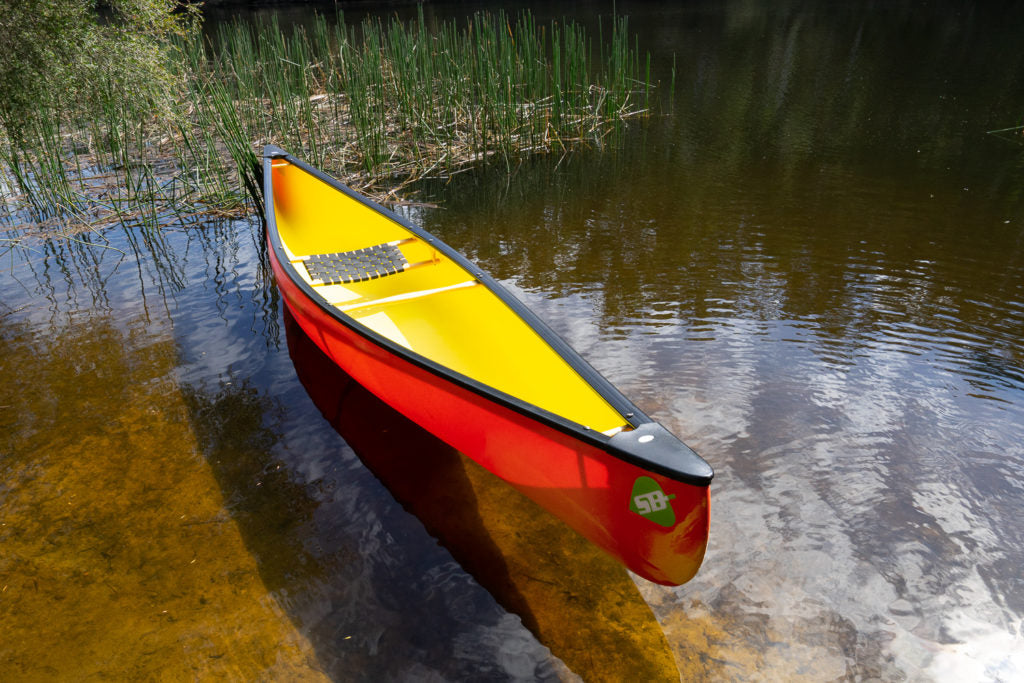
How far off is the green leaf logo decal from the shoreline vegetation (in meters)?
4.67

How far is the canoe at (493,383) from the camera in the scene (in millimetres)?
1656

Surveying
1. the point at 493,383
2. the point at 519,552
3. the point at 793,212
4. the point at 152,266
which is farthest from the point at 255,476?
the point at 793,212

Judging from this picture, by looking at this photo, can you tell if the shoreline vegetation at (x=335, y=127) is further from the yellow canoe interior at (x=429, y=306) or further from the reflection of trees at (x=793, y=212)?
the yellow canoe interior at (x=429, y=306)

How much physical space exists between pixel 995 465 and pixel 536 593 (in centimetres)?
186

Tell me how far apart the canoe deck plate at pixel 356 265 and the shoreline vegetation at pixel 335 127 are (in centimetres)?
207

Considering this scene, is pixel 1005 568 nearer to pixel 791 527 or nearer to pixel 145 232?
pixel 791 527

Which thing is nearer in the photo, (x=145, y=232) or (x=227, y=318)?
(x=227, y=318)

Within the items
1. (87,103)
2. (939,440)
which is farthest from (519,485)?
(87,103)

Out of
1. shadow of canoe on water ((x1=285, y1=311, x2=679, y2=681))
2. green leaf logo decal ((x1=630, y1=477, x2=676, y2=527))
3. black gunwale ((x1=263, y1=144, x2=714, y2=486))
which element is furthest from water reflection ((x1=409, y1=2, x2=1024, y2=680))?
black gunwale ((x1=263, y1=144, x2=714, y2=486))

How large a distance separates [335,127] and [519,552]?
5.64 m

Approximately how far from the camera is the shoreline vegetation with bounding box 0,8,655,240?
566 cm

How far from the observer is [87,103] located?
602cm

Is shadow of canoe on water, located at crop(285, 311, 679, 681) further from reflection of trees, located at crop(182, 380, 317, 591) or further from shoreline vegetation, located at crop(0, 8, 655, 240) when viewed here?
shoreline vegetation, located at crop(0, 8, 655, 240)

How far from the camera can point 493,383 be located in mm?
2510
